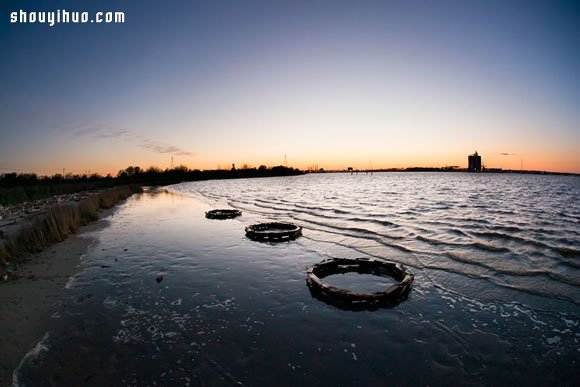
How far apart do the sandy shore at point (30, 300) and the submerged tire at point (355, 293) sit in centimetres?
540

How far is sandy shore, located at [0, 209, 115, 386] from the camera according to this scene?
4824mm

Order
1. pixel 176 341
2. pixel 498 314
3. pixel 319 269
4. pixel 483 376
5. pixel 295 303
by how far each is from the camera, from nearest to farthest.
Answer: pixel 483 376, pixel 176 341, pixel 498 314, pixel 295 303, pixel 319 269

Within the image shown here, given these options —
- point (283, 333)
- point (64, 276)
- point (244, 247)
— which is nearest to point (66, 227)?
point (64, 276)

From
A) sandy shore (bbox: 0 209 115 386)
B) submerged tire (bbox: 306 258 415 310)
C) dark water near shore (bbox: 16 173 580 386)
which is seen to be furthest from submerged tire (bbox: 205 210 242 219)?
submerged tire (bbox: 306 258 415 310)

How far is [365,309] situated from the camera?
22.1 ft

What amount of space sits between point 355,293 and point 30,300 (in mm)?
6991

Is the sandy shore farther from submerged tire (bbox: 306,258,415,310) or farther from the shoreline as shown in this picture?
submerged tire (bbox: 306,258,415,310)

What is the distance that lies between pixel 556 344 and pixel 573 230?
14.9 meters

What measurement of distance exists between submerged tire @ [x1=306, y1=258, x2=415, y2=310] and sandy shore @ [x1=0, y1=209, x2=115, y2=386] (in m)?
5.40

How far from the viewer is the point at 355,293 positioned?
6.98m

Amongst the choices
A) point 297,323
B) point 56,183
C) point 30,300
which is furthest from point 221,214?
point 56,183

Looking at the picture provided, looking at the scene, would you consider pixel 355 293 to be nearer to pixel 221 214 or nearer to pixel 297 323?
pixel 297 323

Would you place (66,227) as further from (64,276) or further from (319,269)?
(319,269)

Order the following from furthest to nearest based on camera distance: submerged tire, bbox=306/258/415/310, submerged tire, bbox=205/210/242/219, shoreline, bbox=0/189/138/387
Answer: submerged tire, bbox=205/210/242/219
submerged tire, bbox=306/258/415/310
shoreline, bbox=0/189/138/387
